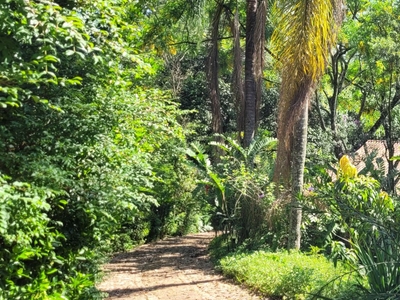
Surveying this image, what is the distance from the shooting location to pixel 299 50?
834 cm

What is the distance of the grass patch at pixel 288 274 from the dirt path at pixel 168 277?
254 mm

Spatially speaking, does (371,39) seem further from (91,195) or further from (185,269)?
(91,195)

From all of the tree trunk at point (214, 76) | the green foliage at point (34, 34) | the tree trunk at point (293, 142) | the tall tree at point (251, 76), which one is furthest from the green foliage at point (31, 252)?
the tree trunk at point (214, 76)

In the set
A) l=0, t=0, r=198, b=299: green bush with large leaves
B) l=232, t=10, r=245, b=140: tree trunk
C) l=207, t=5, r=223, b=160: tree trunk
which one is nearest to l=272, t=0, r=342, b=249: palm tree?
l=0, t=0, r=198, b=299: green bush with large leaves

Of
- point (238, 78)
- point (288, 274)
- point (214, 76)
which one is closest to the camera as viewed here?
point (288, 274)

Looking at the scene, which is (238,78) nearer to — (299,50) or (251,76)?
(251,76)

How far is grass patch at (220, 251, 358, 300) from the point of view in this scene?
253 inches

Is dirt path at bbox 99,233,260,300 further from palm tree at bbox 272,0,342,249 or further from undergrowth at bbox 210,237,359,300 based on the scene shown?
palm tree at bbox 272,0,342,249

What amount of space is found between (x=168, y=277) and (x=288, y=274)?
3332 mm

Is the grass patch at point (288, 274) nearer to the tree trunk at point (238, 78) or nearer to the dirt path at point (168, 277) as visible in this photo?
the dirt path at point (168, 277)

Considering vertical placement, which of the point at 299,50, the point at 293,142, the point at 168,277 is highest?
the point at 299,50

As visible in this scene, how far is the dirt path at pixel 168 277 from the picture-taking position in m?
8.33

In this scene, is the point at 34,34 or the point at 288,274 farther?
the point at 288,274

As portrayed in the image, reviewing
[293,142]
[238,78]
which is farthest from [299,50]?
[238,78]
